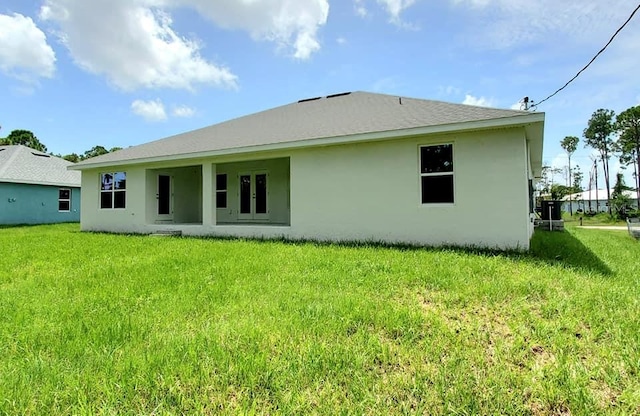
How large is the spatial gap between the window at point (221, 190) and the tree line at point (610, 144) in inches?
1377

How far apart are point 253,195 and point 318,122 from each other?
14.5 ft

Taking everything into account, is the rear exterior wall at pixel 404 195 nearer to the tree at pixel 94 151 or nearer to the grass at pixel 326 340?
the grass at pixel 326 340

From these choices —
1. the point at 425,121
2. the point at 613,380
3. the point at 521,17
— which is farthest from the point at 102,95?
the point at 613,380

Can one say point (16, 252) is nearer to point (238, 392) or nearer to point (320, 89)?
point (238, 392)

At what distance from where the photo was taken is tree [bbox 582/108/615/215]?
46938mm

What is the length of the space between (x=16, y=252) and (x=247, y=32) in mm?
9471

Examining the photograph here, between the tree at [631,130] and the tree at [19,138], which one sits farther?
the tree at [19,138]

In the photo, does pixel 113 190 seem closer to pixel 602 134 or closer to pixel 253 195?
pixel 253 195

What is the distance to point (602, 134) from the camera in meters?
48.2

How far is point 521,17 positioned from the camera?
9.03 m

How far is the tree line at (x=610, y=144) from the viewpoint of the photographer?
36459 millimetres

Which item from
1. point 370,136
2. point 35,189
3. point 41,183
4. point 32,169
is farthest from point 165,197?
point 32,169

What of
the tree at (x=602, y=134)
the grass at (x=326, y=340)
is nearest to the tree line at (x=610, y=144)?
the tree at (x=602, y=134)

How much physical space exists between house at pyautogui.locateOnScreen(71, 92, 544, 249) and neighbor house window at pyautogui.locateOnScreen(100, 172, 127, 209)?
0.22 feet
